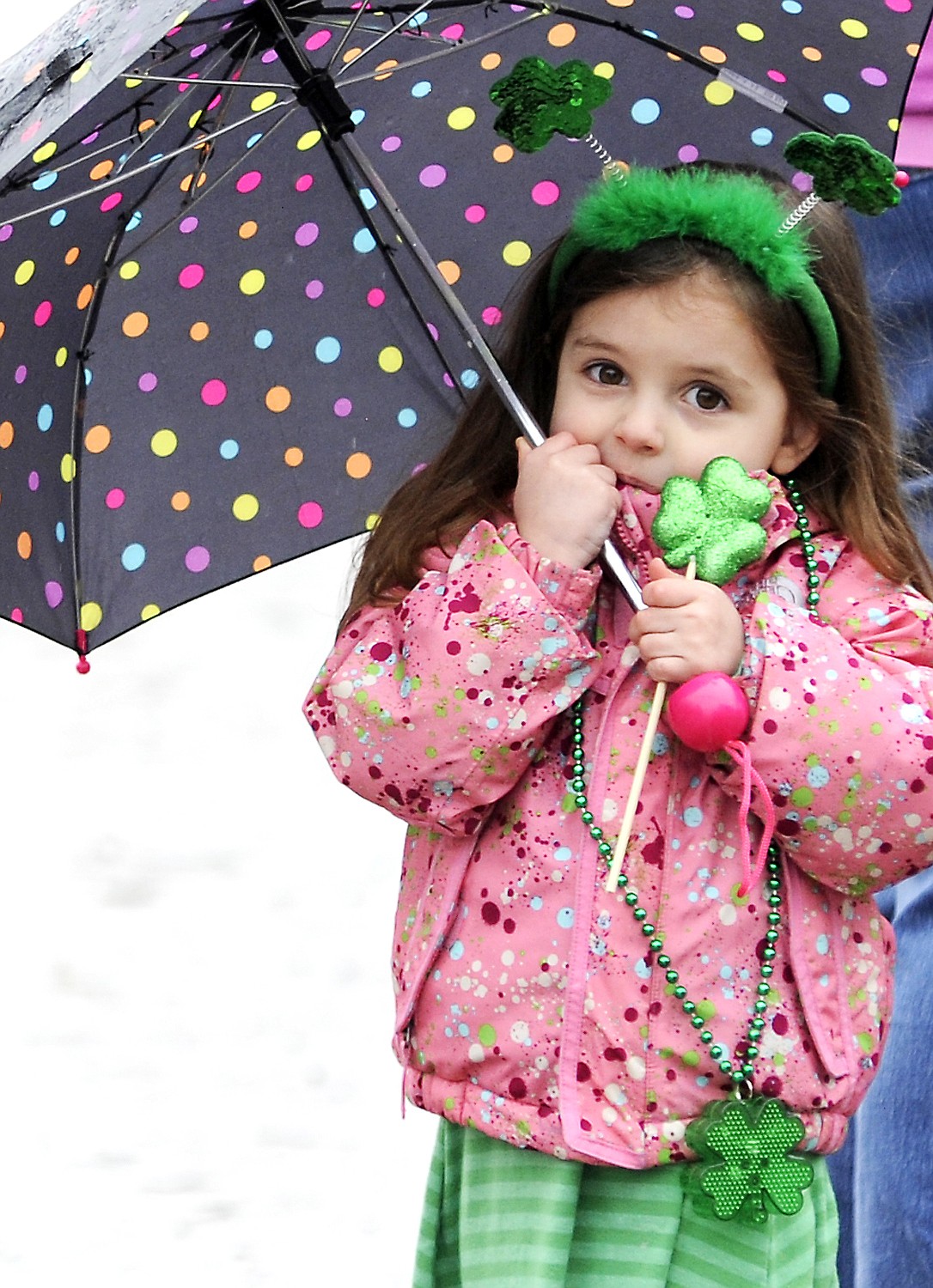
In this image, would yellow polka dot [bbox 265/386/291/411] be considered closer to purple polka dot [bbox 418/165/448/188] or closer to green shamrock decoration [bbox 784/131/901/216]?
purple polka dot [bbox 418/165/448/188]

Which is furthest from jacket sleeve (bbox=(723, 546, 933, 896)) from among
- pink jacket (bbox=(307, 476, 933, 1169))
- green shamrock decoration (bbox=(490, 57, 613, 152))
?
green shamrock decoration (bbox=(490, 57, 613, 152))

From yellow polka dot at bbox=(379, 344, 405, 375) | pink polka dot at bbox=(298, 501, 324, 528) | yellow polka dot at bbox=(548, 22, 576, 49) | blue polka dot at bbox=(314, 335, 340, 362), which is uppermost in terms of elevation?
yellow polka dot at bbox=(548, 22, 576, 49)

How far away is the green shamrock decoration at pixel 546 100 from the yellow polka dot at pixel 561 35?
0.21 metres

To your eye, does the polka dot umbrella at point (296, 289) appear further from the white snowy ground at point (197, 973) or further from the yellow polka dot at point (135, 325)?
the white snowy ground at point (197, 973)

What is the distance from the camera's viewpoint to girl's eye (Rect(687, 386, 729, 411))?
1650 millimetres

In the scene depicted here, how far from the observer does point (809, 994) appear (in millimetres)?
1579

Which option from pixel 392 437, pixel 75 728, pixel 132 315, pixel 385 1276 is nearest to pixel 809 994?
pixel 392 437

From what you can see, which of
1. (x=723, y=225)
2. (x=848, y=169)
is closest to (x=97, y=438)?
(x=723, y=225)

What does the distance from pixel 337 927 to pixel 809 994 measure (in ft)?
6.19

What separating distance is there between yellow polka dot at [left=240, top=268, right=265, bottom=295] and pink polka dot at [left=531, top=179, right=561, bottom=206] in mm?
286

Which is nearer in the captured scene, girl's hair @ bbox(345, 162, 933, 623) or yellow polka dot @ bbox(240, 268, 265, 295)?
girl's hair @ bbox(345, 162, 933, 623)

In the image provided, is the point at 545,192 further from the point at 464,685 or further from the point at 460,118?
the point at 464,685

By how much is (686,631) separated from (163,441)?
0.65 m

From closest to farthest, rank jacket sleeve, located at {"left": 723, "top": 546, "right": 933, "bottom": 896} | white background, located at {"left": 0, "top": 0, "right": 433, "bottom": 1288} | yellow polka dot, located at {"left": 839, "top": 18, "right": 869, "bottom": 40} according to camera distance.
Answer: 1. jacket sleeve, located at {"left": 723, "top": 546, "right": 933, "bottom": 896}
2. yellow polka dot, located at {"left": 839, "top": 18, "right": 869, "bottom": 40}
3. white background, located at {"left": 0, "top": 0, "right": 433, "bottom": 1288}
